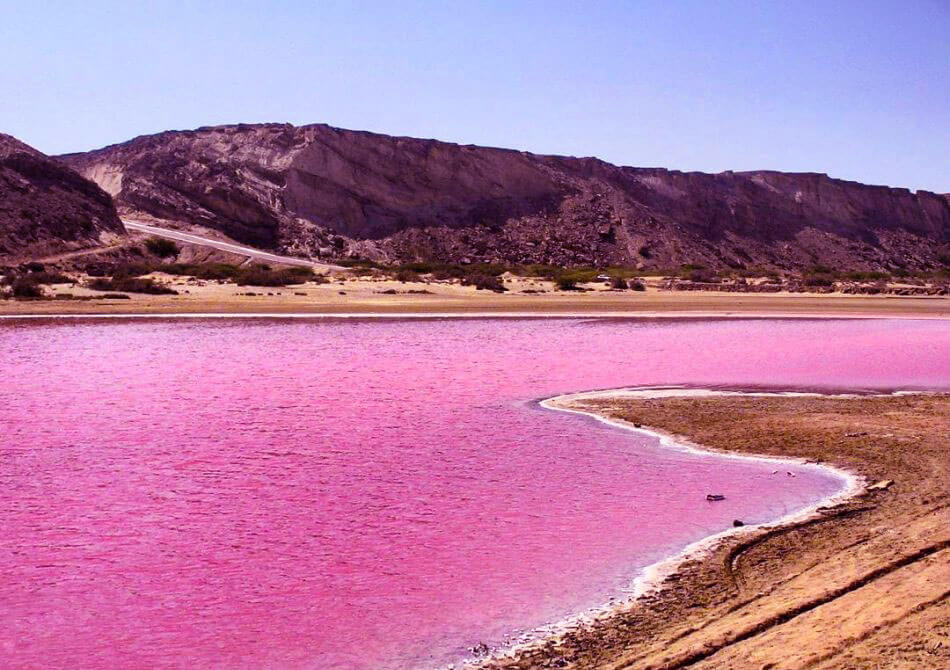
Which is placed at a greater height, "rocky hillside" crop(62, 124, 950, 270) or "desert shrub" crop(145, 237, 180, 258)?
"rocky hillside" crop(62, 124, 950, 270)

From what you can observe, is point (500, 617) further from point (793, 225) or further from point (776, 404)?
point (793, 225)

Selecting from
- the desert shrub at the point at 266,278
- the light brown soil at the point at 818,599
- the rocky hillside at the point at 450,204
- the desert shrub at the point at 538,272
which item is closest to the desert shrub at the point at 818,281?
the desert shrub at the point at 538,272

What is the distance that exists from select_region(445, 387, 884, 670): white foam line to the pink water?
170mm

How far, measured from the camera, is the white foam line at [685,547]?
20.6 feet

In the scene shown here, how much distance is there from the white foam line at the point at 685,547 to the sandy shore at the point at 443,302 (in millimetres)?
17993

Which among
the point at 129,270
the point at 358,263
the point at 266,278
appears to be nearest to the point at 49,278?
the point at 129,270

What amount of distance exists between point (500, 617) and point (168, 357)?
51.1 feet

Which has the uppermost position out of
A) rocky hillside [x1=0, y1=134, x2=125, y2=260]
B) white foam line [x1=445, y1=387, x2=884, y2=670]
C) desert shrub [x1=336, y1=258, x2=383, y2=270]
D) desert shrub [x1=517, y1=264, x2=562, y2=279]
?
rocky hillside [x1=0, y1=134, x2=125, y2=260]

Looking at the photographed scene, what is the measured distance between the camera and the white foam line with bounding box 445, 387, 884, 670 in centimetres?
627

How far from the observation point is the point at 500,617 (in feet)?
21.7

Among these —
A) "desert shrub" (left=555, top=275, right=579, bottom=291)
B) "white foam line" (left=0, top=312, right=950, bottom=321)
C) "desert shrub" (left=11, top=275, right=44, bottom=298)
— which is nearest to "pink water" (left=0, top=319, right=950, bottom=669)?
"white foam line" (left=0, top=312, right=950, bottom=321)

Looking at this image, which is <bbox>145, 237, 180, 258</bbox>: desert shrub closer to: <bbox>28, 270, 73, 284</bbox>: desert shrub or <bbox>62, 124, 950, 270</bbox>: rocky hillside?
<bbox>62, 124, 950, 270</bbox>: rocky hillside

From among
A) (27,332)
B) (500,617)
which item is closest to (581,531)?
(500,617)

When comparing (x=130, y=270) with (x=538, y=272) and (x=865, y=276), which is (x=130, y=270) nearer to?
(x=538, y=272)
